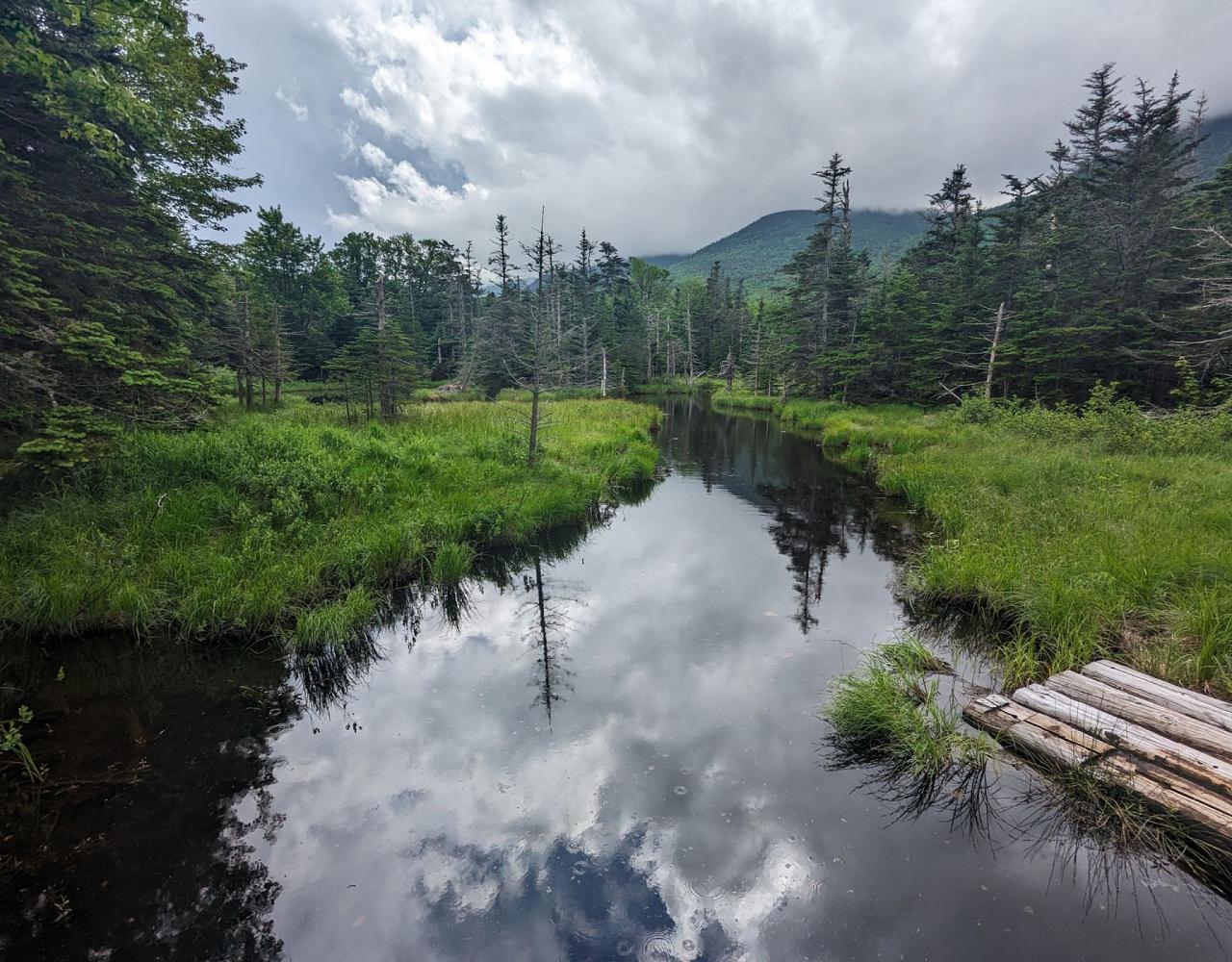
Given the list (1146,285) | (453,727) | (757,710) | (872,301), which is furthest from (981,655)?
(872,301)

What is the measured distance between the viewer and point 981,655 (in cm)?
694

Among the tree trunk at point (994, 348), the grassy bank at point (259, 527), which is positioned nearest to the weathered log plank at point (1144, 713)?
the grassy bank at point (259, 527)

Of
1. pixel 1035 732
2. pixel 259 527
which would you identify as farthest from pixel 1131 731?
pixel 259 527

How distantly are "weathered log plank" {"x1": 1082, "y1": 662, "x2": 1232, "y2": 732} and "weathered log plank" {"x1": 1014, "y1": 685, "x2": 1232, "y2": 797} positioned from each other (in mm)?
517

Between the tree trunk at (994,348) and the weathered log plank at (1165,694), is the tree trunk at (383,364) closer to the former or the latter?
the weathered log plank at (1165,694)

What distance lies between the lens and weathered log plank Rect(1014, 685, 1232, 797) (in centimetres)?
406

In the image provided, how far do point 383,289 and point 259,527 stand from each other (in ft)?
56.3

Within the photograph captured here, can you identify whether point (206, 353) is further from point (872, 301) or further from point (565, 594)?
point (872, 301)

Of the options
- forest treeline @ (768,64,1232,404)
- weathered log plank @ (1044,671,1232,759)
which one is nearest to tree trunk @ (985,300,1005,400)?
forest treeline @ (768,64,1232,404)

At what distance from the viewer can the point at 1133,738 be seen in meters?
4.56

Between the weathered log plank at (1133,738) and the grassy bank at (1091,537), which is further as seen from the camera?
the grassy bank at (1091,537)

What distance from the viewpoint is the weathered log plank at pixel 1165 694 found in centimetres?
464

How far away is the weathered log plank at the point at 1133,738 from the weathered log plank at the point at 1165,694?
52cm

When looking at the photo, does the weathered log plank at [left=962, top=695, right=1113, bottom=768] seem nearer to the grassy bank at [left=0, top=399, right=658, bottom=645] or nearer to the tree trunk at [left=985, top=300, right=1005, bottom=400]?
the grassy bank at [left=0, top=399, right=658, bottom=645]
